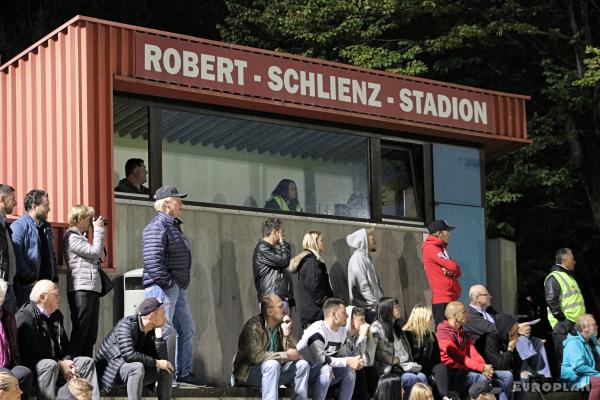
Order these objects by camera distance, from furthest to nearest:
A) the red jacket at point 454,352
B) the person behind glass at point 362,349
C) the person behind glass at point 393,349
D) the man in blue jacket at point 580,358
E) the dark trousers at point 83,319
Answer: the man in blue jacket at point 580,358
the red jacket at point 454,352
the person behind glass at point 393,349
the person behind glass at point 362,349
the dark trousers at point 83,319

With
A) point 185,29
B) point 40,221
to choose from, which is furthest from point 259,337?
point 185,29

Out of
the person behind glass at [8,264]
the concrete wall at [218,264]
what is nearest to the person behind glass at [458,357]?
the concrete wall at [218,264]

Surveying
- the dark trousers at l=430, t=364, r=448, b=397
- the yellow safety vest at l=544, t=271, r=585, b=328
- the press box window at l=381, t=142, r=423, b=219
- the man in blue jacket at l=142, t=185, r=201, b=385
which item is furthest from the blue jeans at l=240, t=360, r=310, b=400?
the yellow safety vest at l=544, t=271, r=585, b=328

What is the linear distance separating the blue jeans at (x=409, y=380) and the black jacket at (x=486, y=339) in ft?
4.54

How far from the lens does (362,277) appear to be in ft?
48.5

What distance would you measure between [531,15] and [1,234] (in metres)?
15.2

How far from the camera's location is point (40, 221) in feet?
38.2

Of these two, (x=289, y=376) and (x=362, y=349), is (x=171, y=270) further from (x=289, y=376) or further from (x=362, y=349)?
(x=362, y=349)

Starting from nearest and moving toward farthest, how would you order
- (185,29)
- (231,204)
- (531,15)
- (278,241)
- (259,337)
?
(259,337) → (278,241) → (231,204) → (531,15) → (185,29)

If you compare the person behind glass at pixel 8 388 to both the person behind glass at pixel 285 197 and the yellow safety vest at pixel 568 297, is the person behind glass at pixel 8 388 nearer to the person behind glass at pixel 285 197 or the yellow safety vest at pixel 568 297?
the person behind glass at pixel 285 197

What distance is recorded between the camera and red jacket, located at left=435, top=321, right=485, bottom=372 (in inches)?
563

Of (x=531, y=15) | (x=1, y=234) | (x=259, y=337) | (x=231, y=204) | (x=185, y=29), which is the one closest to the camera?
(x=1, y=234)

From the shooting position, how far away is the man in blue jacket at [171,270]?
12.5 metres

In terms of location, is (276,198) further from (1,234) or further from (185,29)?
(185,29)
